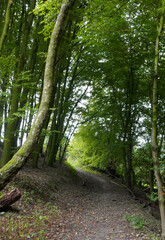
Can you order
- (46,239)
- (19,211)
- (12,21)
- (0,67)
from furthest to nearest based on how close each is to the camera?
(12,21)
(0,67)
(19,211)
(46,239)

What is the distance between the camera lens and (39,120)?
3.17 m

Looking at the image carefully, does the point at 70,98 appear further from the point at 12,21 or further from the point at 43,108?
the point at 43,108

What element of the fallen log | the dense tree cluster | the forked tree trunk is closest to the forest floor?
the fallen log

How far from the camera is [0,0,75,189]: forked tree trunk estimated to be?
2.83m

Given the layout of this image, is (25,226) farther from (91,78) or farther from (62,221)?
(91,78)

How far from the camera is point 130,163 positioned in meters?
11.2

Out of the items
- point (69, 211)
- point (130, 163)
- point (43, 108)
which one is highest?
point (43, 108)

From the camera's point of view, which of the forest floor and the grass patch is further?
the forest floor

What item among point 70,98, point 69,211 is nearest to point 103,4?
point 69,211

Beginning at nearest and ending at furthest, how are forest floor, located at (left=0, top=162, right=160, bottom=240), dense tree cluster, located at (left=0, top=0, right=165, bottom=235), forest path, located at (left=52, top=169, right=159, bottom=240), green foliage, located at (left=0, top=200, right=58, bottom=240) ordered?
green foliage, located at (left=0, top=200, right=58, bottom=240) → forest floor, located at (left=0, top=162, right=160, bottom=240) → forest path, located at (left=52, top=169, right=159, bottom=240) → dense tree cluster, located at (left=0, top=0, right=165, bottom=235)

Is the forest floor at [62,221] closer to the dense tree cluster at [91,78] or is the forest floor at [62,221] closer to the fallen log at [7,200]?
the fallen log at [7,200]

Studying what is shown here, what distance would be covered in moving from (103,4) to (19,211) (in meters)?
6.57

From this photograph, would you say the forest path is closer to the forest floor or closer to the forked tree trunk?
the forest floor

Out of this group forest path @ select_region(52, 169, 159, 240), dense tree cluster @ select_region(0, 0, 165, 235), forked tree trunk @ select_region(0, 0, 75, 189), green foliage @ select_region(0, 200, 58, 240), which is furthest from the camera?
dense tree cluster @ select_region(0, 0, 165, 235)
